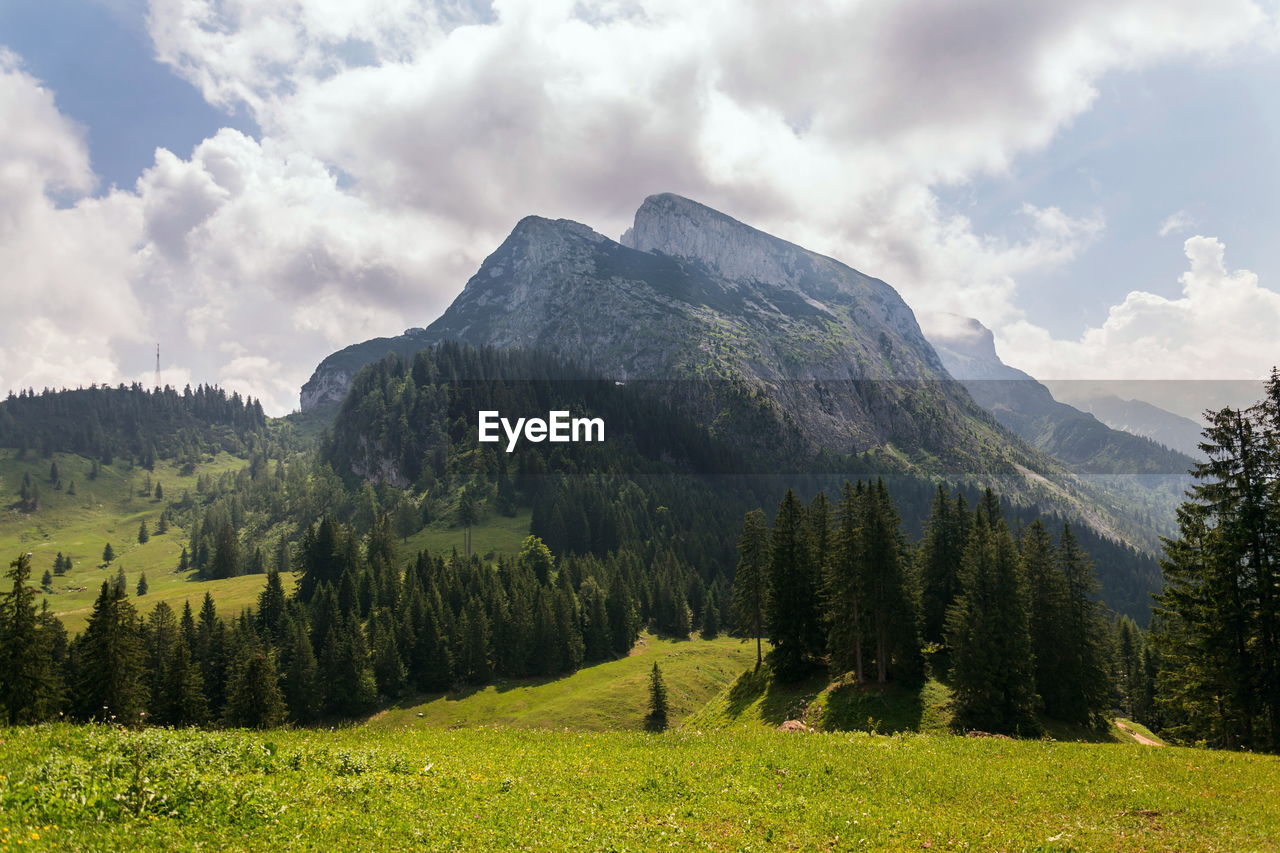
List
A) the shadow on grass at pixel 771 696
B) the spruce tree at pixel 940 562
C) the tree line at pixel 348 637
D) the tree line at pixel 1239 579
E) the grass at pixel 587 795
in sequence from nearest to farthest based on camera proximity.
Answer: the grass at pixel 587 795, the tree line at pixel 1239 579, the shadow on grass at pixel 771 696, the tree line at pixel 348 637, the spruce tree at pixel 940 562

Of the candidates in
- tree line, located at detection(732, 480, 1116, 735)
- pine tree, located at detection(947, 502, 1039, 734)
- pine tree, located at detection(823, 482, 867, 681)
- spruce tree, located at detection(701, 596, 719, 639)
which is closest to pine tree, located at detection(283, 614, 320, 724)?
tree line, located at detection(732, 480, 1116, 735)

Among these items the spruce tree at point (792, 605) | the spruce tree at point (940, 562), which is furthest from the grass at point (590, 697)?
the spruce tree at point (940, 562)

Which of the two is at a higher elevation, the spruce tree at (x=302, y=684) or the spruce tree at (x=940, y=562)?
the spruce tree at (x=940, y=562)

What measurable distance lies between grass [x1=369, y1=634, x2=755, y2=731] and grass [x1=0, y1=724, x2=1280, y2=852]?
62.9 metres

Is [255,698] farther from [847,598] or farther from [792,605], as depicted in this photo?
[847,598]

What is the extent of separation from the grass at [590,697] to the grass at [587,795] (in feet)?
206

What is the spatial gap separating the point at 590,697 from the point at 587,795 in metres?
77.2

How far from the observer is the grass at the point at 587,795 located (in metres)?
15.8

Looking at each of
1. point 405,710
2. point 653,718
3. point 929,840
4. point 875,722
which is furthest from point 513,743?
point 405,710

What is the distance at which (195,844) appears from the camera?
14.6 m

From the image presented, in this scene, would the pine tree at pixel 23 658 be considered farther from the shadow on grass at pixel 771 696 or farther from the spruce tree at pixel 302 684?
the shadow on grass at pixel 771 696

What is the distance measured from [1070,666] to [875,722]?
19.1 metres

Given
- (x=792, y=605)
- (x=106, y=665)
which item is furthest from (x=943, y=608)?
(x=106, y=665)

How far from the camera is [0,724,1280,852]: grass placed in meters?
15.8
